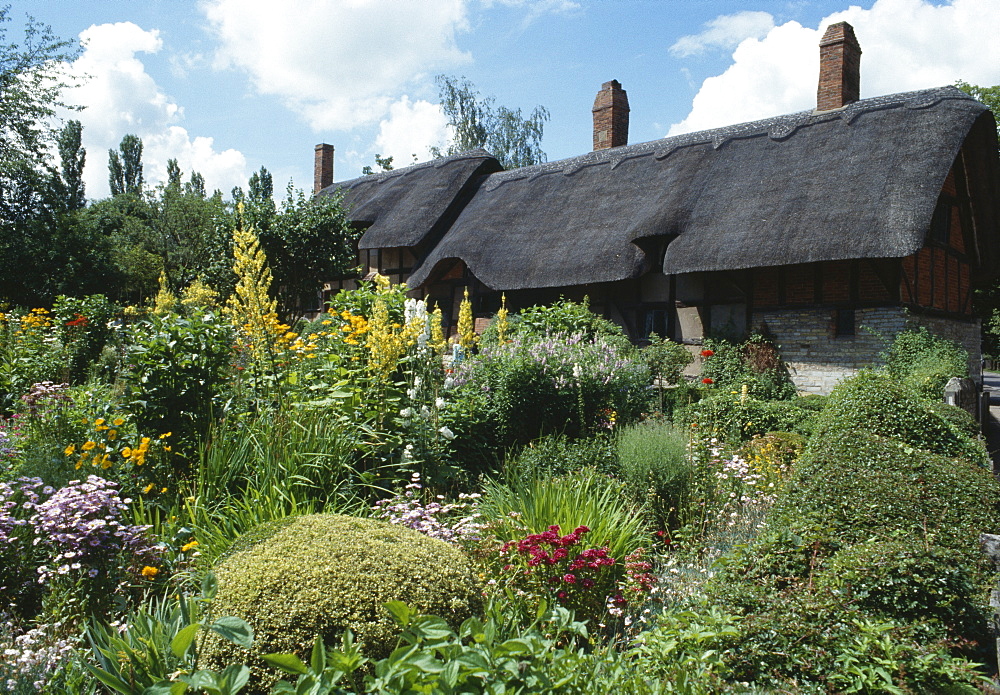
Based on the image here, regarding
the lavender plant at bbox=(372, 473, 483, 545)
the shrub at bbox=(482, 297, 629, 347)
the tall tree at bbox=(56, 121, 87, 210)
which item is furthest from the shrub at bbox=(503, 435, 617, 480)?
the tall tree at bbox=(56, 121, 87, 210)

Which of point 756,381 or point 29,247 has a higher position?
point 29,247

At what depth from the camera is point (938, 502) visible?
3811 millimetres

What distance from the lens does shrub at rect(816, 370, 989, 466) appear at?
5.14 meters

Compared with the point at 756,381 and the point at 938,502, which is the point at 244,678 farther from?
the point at 756,381

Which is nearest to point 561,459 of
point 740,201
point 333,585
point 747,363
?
point 333,585

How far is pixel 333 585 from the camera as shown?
275 centimetres

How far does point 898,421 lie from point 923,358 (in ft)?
21.5

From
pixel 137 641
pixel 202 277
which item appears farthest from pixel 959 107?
pixel 202 277

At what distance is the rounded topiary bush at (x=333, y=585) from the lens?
2627 mm

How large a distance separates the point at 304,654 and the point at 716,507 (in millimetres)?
3724

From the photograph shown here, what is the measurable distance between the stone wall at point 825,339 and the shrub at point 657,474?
7.53 m

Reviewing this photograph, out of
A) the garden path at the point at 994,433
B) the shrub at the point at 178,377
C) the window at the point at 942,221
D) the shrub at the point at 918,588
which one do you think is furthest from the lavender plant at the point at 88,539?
the window at the point at 942,221

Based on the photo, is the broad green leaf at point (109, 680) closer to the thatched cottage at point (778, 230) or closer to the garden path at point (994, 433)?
the garden path at point (994, 433)

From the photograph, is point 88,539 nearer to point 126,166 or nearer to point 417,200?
point 417,200
